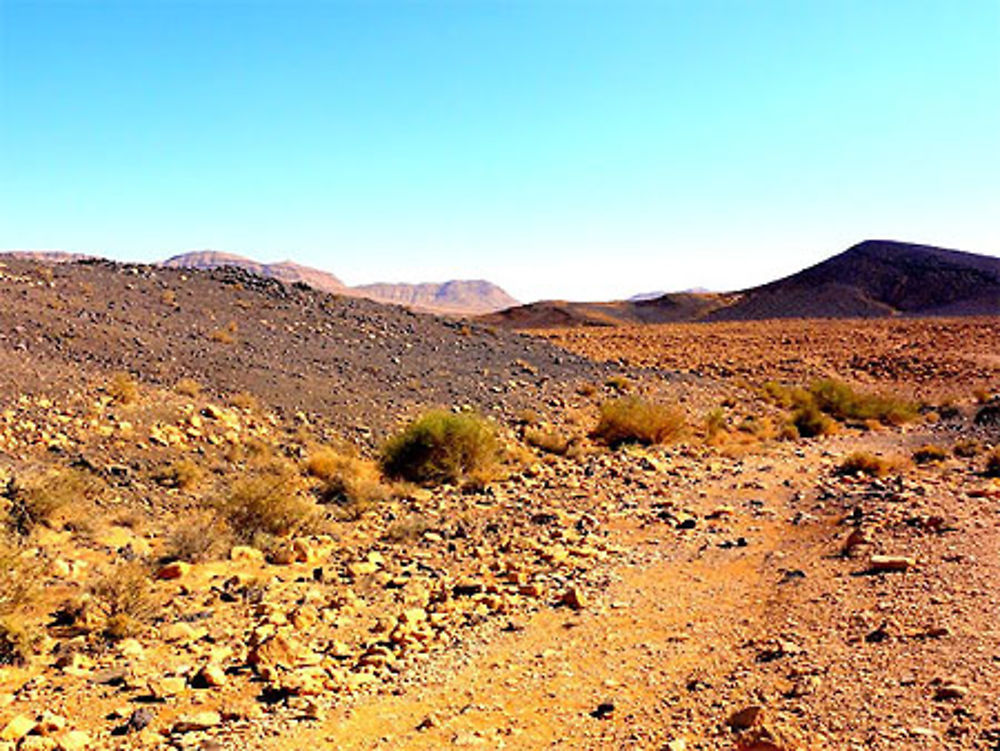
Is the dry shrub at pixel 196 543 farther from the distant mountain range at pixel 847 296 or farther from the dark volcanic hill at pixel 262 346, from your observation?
the distant mountain range at pixel 847 296

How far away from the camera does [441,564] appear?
7613 mm

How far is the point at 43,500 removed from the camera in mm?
7801

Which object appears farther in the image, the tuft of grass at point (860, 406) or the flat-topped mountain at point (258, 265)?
the flat-topped mountain at point (258, 265)

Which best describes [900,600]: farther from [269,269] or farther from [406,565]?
[269,269]

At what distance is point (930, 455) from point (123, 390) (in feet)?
41.8

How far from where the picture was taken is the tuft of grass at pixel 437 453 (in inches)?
448

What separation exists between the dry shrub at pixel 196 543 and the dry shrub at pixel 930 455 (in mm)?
10633

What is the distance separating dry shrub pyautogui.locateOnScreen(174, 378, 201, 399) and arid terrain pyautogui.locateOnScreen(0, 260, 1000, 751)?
50mm

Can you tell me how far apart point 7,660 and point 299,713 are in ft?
7.39

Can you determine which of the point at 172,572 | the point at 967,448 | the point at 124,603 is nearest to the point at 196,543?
the point at 172,572

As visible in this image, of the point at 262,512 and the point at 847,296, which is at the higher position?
the point at 847,296

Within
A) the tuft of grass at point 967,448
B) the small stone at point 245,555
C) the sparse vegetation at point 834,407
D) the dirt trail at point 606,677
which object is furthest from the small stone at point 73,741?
the sparse vegetation at point 834,407

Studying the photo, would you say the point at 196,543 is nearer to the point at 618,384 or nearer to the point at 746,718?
the point at 746,718

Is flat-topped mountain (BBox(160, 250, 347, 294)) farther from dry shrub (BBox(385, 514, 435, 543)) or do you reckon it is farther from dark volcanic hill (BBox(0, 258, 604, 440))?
dry shrub (BBox(385, 514, 435, 543))
